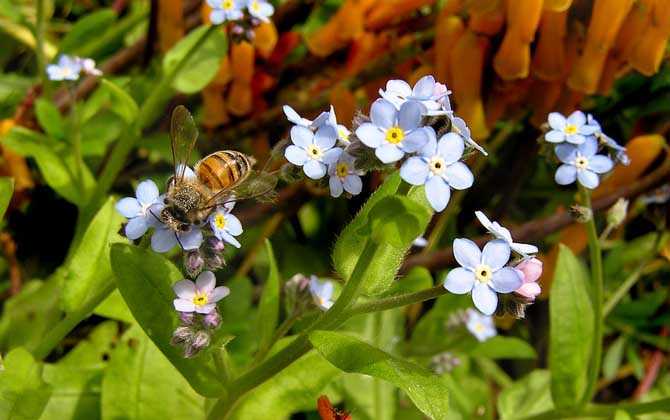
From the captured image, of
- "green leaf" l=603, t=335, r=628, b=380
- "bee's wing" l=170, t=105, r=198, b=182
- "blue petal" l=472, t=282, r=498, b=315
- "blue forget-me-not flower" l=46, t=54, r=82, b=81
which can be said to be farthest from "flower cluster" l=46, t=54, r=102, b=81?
"green leaf" l=603, t=335, r=628, b=380

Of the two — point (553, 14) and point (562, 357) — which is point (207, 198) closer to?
point (562, 357)

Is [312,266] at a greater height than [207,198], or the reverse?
[207,198]

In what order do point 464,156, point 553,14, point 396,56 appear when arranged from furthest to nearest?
point 396,56, point 553,14, point 464,156

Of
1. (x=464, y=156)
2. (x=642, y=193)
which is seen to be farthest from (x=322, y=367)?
(x=642, y=193)

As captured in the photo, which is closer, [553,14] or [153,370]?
A: [153,370]

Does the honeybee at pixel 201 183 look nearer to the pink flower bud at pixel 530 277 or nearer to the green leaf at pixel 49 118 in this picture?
the pink flower bud at pixel 530 277

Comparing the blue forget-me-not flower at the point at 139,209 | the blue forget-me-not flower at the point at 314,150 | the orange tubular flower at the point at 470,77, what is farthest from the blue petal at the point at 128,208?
the orange tubular flower at the point at 470,77
